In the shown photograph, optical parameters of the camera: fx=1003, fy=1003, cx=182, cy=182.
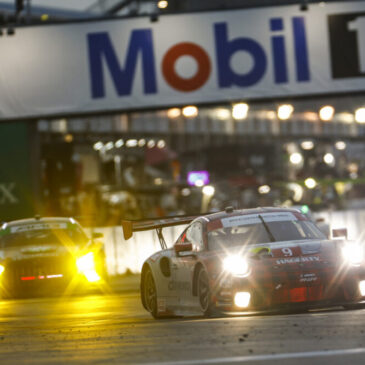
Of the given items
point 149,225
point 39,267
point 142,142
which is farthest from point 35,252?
point 142,142

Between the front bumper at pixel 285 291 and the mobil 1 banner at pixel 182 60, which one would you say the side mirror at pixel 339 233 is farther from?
the mobil 1 banner at pixel 182 60

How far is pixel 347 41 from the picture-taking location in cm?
2469

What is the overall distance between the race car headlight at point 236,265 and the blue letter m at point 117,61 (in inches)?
555

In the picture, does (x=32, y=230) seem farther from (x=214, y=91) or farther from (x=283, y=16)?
(x=283, y=16)

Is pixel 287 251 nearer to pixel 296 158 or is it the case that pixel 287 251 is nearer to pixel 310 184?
pixel 310 184

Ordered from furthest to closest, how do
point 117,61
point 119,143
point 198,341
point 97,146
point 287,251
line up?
point 119,143 → point 97,146 → point 117,61 → point 287,251 → point 198,341

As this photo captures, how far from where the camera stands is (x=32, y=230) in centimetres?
1916

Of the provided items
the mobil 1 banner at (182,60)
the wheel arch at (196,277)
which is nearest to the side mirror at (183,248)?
the wheel arch at (196,277)

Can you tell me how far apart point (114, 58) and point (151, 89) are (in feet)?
3.87

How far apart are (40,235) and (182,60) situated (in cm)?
725

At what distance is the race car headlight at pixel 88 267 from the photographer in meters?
17.8

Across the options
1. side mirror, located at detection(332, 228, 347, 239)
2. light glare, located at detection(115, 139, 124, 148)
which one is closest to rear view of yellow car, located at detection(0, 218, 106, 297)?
side mirror, located at detection(332, 228, 347, 239)

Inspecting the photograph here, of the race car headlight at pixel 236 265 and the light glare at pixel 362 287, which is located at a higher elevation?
the race car headlight at pixel 236 265

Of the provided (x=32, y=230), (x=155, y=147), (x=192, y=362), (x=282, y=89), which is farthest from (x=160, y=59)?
(x=155, y=147)
